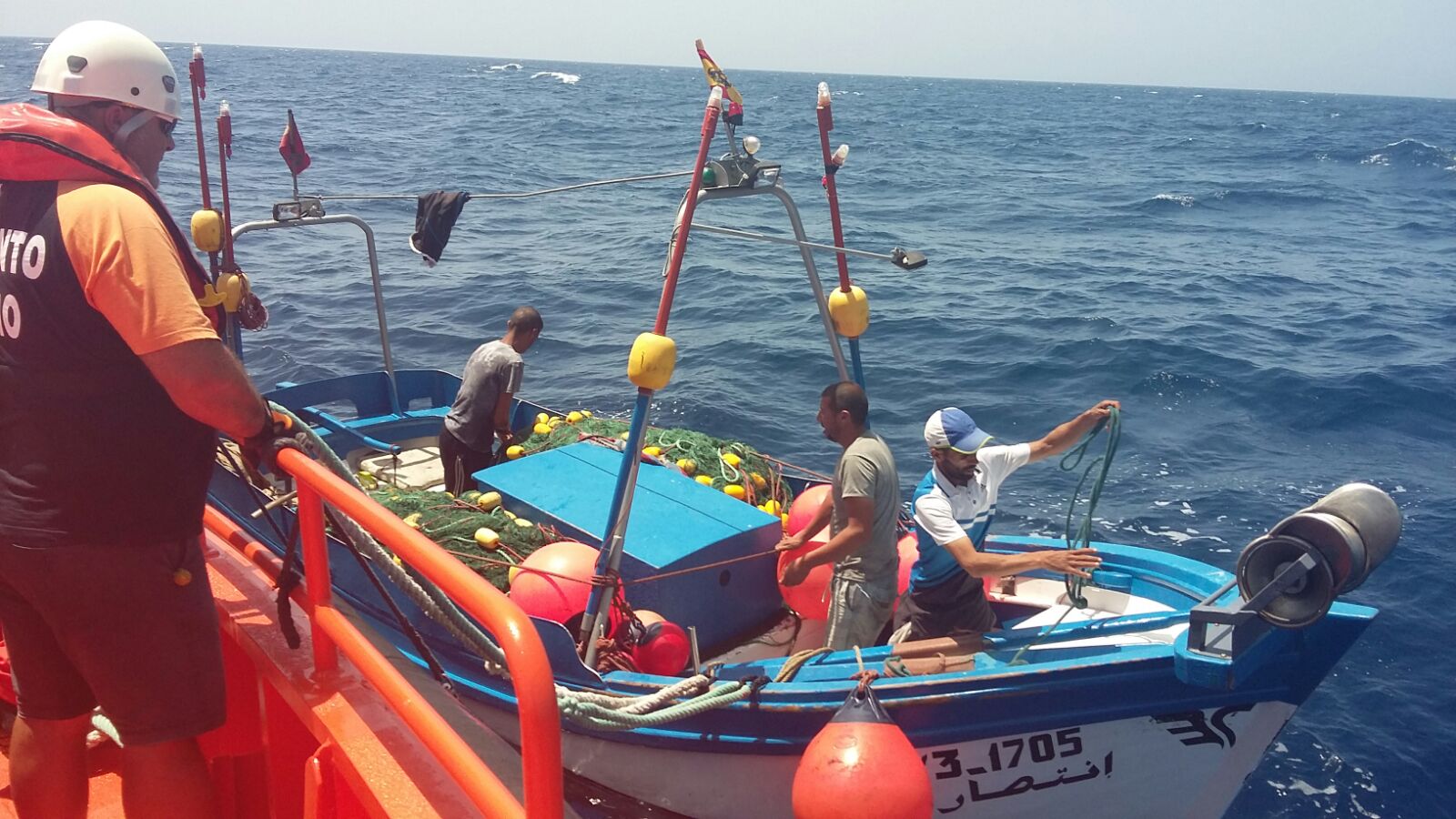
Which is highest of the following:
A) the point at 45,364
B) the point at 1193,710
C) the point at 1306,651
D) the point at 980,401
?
the point at 45,364

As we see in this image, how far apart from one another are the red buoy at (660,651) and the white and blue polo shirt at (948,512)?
1.21 metres

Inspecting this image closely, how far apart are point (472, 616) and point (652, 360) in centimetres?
234

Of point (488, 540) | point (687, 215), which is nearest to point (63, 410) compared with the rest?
point (687, 215)

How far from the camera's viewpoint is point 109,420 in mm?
2246

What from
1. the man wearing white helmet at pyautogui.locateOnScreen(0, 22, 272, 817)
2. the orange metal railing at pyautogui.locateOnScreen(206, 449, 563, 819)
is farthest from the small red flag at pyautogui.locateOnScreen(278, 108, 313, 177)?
the orange metal railing at pyautogui.locateOnScreen(206, 449, 563, 819)

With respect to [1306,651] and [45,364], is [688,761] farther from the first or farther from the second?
[45,364]

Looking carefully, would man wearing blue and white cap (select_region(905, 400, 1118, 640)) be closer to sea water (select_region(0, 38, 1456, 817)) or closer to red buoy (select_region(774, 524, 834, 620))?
red buoy (select_region(774, 524, 834, 620))

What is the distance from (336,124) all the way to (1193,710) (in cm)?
4583

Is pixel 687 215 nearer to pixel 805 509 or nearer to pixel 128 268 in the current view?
pixel 805 509

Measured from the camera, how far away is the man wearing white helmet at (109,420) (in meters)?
2.13

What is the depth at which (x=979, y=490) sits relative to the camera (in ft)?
15.8

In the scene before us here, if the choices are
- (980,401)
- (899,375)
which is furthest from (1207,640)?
(899,375)

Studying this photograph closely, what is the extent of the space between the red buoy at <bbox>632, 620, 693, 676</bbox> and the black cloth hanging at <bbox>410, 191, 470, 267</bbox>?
2670 millimetres

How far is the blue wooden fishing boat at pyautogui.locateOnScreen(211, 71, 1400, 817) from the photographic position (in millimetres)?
3660
